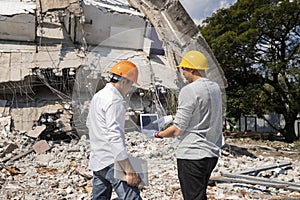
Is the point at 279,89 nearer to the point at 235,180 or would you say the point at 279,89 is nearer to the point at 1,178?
the point at 235,180

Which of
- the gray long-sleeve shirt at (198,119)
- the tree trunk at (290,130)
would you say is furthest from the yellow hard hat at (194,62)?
the tree trunk at (290,130)

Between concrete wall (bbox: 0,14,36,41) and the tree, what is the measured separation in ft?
23.4

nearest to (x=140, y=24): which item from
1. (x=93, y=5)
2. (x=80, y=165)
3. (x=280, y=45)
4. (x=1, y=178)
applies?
(x=93, y=5)

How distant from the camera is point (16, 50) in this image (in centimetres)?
828

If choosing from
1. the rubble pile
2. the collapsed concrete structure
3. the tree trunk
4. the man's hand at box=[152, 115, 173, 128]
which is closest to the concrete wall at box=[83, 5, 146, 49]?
the collapsed concrete structure

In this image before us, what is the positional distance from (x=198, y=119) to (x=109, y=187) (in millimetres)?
828

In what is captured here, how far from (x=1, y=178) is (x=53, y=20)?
4967mm

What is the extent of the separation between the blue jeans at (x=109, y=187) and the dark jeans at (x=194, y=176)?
373 millimetres

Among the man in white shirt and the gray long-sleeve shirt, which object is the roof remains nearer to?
the man in white shirt

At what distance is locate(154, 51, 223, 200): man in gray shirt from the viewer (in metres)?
2.38

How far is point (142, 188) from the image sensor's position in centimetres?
439

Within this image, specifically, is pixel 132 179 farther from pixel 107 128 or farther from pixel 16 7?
pixel 16 7

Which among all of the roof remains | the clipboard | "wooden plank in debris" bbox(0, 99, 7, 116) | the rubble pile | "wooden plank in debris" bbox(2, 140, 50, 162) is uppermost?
the roof remains

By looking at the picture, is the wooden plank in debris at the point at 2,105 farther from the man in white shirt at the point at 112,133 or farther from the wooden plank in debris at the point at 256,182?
the man in white shirt at the point at 112,133
